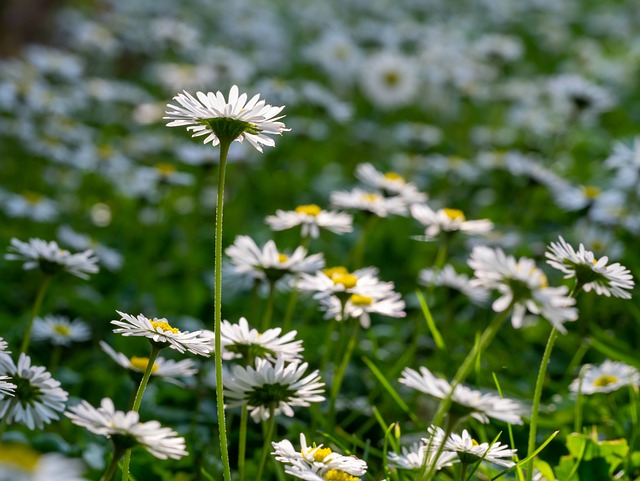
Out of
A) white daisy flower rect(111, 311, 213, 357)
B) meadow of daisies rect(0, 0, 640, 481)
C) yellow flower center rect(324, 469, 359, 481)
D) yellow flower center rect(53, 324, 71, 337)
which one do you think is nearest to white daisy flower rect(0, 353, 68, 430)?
meadow of daisies rect(0, 0, 640, 481)

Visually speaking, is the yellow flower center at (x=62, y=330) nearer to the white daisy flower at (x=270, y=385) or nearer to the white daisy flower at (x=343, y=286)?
the white daisy flower at (x=343, y=286)

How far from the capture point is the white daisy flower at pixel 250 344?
1.26m

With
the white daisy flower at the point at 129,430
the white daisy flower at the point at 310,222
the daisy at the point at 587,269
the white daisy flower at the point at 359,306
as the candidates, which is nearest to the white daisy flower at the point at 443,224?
the white daisy flower at the point at 310,222

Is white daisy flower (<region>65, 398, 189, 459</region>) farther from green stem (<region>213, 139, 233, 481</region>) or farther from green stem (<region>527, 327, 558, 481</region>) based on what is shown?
green stem (<region>527, 327, 558, 481</region>)

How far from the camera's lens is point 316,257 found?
4.95 ft

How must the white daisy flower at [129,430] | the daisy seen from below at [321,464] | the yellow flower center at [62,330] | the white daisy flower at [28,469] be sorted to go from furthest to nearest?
the yellow flower center at [62,330], the daisy seen from below at [321,464], the white daisy flower at [129,430], the white daisy flower at [28,469]

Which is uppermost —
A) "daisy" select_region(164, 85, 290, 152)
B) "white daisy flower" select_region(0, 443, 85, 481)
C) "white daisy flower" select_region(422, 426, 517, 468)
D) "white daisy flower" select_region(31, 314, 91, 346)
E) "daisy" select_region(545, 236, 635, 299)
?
"daisy" select_region(164, 85, 290, 152)

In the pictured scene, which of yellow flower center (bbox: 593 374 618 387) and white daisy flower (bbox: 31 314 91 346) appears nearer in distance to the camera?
yellow flower center (bbox: 593 374 618 387)

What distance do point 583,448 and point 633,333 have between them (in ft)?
2.91

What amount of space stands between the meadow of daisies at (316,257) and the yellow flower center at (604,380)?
0.05 ft

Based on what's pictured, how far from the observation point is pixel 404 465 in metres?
1.21

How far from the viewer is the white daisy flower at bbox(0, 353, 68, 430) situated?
3.63ft

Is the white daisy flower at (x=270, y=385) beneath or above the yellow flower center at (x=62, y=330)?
beneath

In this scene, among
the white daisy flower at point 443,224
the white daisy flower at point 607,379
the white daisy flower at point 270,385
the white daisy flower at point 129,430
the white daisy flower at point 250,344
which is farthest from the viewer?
the white daisy flower at point 443,224
